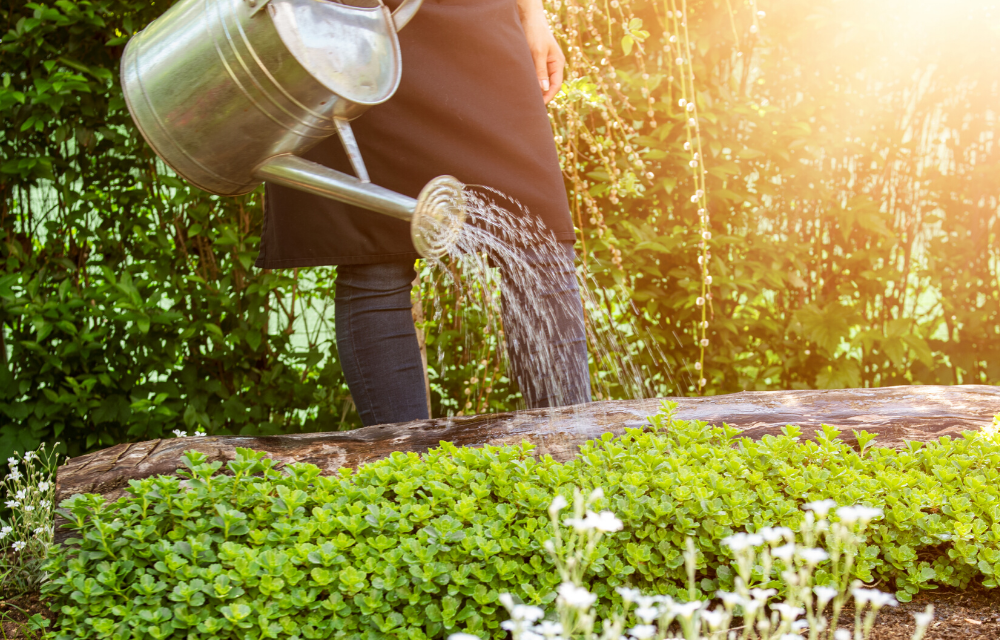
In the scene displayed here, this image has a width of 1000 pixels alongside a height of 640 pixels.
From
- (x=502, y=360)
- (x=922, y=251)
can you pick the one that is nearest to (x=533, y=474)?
(x=502, y=360)

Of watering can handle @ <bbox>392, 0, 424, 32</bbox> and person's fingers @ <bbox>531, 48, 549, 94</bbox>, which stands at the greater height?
person's fingers @ <bbox>531, 48, 549, 94</bbox>

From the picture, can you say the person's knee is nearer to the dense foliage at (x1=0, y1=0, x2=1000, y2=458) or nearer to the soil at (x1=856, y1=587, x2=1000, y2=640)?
the dense foliage at (x1=0, y1=0, x2=1000, y2=458)

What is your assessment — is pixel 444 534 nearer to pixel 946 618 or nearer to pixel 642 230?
pixel 946 618

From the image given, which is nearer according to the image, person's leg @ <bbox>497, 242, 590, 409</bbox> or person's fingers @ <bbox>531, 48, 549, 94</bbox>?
person's leg @ <bbox>497, 242, 590, 409</bbox>

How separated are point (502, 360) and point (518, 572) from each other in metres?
1.54

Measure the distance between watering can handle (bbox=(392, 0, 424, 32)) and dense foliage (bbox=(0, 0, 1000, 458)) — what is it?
2.59 feet

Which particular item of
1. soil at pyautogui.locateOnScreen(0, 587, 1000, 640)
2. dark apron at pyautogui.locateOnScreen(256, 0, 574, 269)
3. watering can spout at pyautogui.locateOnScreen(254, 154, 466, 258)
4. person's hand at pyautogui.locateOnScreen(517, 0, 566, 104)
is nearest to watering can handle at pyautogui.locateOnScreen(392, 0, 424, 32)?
dark apron at pyautogui.locateOnScreen(256, 0, 574, 269)

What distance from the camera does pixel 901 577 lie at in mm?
1229

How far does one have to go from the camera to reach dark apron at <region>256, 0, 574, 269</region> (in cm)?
163

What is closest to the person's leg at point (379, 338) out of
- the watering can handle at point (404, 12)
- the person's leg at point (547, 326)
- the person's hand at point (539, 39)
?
the person's leg at point (547, 326)

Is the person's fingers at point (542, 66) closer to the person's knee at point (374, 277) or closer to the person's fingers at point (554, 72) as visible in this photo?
the person's fingers at point (554, 72)

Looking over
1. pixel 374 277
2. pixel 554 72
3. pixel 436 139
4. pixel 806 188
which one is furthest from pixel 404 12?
pixel 806 188

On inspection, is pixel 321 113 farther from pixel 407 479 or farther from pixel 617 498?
pixel 617 498

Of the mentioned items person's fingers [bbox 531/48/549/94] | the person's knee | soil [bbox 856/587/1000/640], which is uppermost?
person's fingers [bbox 531/48/549/94]
